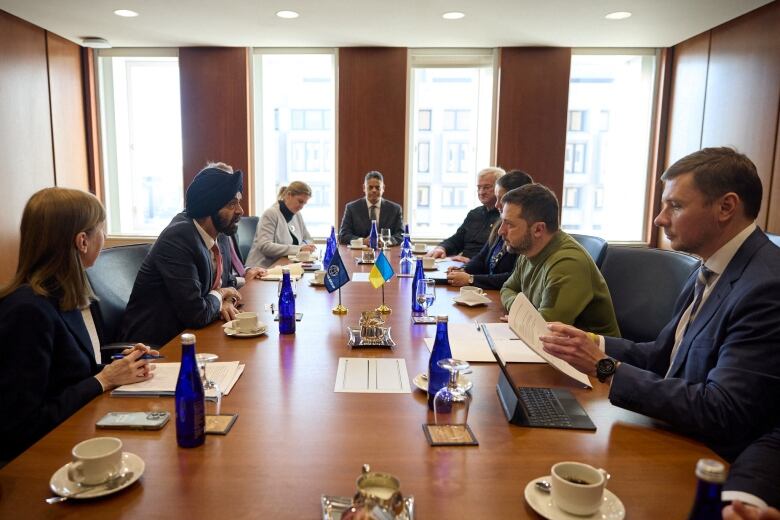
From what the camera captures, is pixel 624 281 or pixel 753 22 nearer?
pixel 624 281

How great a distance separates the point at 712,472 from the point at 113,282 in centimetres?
248

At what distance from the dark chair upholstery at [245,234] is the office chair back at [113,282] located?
6.95 ft

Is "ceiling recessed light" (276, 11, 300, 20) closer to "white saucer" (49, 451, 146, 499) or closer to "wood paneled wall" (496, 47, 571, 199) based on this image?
"wood paneled wall" (496, 47, 571, 199)

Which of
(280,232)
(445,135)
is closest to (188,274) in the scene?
(280,232)

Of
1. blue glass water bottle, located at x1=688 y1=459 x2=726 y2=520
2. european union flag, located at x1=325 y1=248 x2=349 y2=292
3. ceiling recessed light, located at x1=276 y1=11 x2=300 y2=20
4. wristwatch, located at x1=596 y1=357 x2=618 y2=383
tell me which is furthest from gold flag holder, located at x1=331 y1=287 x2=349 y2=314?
ceiling recessed light, located at x1=276 y1=11 x2=300 y2=20

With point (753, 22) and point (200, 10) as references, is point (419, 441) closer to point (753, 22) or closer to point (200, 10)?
point (200, 10)

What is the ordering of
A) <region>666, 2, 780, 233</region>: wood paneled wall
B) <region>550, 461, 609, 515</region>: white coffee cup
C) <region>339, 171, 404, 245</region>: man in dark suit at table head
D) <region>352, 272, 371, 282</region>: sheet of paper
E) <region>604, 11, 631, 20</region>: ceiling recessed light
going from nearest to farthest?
<region>550, 461, 609, 515</region>: white coffee cup < <region>352, 272, 371, 282</region>: sheet of paper < <region>666, 2, 780, 233</region>: wood paneled wall < <region>604, 11, 631, 20</region>: ceiling recessed light < <region>339, 171, 404, 245</region>: man in dark suit at table head

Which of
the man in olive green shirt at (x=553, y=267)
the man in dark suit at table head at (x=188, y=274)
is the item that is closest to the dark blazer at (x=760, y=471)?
the man in olive green shirt at (x=553, y=267)

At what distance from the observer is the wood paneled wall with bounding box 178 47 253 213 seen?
6.02 meters

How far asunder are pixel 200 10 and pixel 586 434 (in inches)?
183

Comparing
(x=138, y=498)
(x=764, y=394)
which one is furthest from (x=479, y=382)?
(x=138, y=498)

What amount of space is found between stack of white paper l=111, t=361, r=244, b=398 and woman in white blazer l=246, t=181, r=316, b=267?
8.27ft

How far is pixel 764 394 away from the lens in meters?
1.18

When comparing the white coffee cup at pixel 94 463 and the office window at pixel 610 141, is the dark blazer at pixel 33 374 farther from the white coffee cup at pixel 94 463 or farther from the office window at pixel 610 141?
the office window at pixel 610 141
